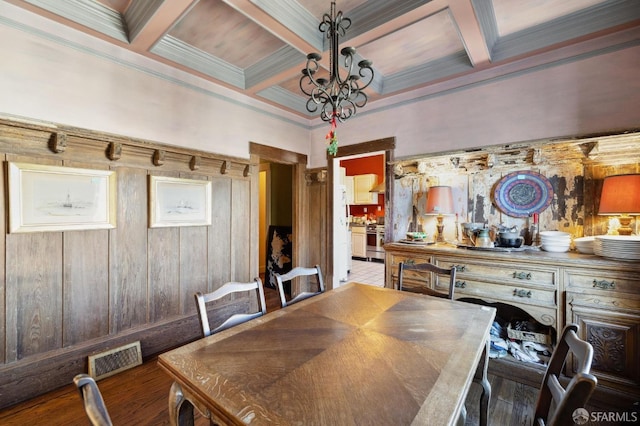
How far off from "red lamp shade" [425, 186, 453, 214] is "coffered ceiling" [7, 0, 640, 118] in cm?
117

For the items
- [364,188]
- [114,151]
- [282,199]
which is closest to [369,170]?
[364,188]

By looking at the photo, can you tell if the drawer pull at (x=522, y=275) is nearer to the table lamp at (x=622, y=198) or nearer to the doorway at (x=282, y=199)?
the table lamp at (x=622, y=198)

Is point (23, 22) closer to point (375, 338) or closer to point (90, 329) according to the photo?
point (90, 329)

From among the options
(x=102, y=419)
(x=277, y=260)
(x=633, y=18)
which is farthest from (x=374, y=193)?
(x=102, y=419)

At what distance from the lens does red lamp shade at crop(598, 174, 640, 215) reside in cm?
202

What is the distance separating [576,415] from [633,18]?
2.93 metres

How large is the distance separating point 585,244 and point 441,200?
1208 millimetres

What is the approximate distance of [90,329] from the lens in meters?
2.33

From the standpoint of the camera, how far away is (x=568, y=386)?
2.51 ft

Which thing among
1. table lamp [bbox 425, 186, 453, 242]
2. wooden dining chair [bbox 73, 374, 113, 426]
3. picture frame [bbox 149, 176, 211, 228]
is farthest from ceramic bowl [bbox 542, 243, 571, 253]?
picture frame [bbox 149, 176, 211, 228]

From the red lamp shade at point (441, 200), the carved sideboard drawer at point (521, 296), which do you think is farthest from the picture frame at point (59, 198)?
the carved sideboard drawer at point (521, 296)

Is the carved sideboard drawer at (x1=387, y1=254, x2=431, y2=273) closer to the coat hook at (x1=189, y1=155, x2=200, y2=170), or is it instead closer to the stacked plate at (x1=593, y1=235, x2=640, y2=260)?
the stacked plate at (x1=593, y1=235, x2=640, y2=260)

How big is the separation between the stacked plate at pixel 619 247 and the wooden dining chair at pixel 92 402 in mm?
2977

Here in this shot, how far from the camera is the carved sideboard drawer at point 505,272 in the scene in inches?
85.7
